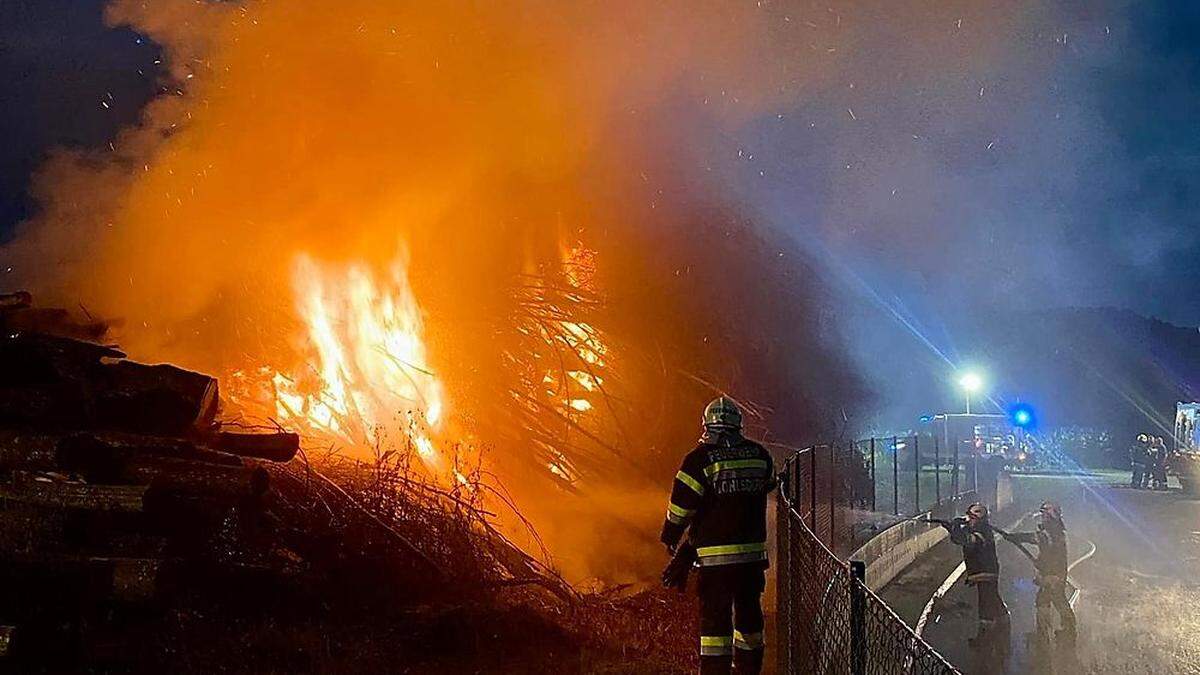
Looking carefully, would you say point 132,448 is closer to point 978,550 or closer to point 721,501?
point 721,501

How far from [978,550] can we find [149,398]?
7.35 metres

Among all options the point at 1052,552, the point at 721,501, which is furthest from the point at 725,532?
the point at 1052,552

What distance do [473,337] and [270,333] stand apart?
2.51 meters

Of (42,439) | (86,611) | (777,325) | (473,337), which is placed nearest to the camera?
(86,611)

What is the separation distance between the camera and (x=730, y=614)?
18.1 feet

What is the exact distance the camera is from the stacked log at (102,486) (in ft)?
18.9

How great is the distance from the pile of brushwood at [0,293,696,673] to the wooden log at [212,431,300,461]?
0.02 metres

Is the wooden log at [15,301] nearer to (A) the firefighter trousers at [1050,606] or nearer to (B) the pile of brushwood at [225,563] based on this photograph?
(B) the pile of brushwood at [225,563]

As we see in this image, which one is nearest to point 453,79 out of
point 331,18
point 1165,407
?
point 331,18

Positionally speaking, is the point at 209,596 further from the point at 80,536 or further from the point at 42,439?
the point at 42,439

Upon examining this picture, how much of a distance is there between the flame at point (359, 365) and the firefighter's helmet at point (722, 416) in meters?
5.89

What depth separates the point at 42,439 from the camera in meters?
6.18

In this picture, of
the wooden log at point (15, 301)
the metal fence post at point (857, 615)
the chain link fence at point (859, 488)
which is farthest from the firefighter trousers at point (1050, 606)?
the wooden log at point (15, 301)

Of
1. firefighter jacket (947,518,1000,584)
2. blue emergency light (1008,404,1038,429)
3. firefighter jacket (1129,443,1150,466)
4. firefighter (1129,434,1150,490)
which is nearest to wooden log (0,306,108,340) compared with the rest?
firefighter jacket (947,518,1000,584)
